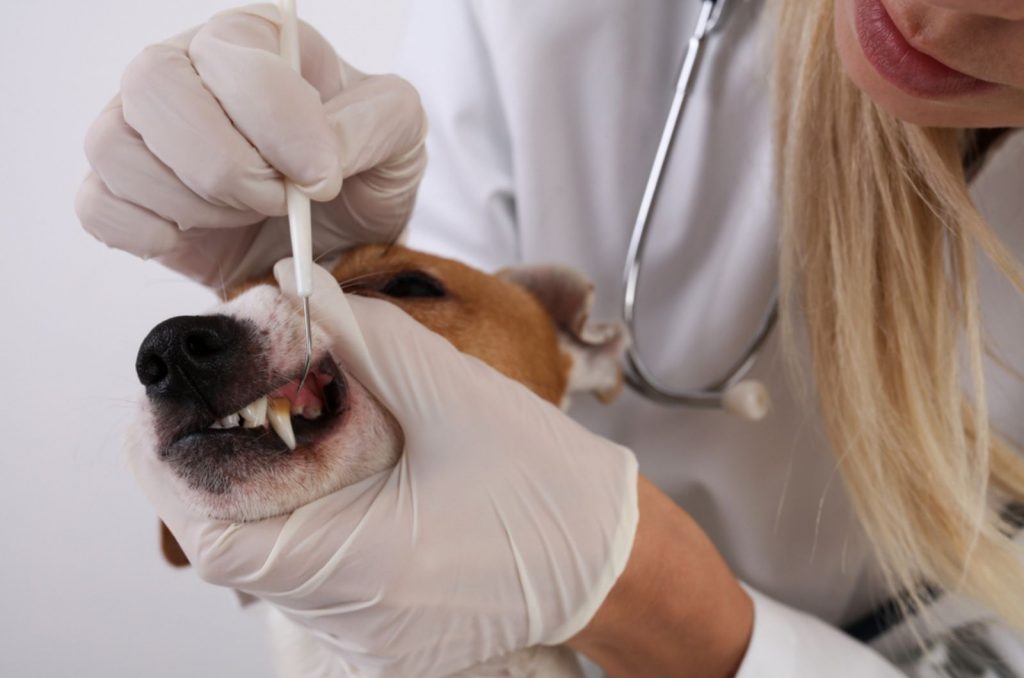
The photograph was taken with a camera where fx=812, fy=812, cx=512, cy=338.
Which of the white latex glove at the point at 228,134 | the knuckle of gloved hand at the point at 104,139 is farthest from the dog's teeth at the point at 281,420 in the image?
the knuckle of gloved hand at the point at 104,139

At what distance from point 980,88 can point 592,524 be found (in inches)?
26.4

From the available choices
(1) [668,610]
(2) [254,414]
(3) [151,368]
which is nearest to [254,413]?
(2) [254,414]

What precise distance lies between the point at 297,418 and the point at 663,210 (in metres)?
0.85

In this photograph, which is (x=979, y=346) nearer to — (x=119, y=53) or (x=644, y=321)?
(x=644, y=321)

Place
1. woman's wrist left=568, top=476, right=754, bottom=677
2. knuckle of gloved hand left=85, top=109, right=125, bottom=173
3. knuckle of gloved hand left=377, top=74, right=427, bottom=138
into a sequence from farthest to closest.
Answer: woman's wrist left=568, top=476, right=754, bottom=677 < knuckle of gloved hand left=377, top=74, right=427, bottom=138 < knuckle of gloved hand left=85, top=109, right=125, bottom=173

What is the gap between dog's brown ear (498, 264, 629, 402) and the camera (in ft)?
4.36

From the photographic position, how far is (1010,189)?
1227 millimetres

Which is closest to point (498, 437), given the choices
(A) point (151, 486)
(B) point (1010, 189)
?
(A) point (151, 486)

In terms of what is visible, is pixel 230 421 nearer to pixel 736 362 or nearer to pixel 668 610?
pixel 668 610

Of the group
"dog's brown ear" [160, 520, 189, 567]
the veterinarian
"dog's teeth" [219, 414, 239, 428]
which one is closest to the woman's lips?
the veterinarian

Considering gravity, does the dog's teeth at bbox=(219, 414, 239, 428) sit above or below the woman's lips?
below

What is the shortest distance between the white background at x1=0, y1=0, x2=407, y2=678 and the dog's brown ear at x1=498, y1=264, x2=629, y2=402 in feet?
1.64

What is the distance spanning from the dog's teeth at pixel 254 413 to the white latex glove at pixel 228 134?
230 millimetres

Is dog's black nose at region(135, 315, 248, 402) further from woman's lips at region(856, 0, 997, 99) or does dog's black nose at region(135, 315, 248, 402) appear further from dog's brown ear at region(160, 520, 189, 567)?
woman's lips at region(856, 0, 997, 99)
